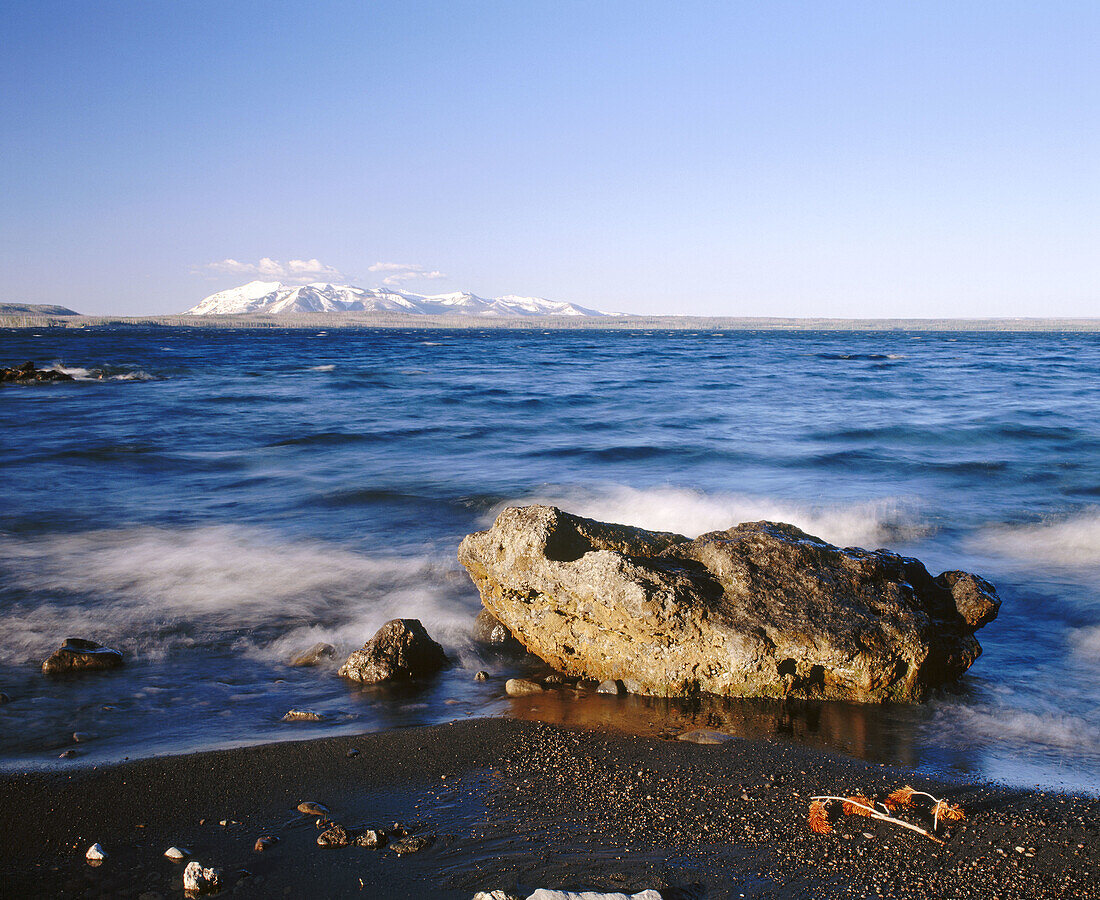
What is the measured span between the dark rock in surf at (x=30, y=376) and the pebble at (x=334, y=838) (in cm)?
3717

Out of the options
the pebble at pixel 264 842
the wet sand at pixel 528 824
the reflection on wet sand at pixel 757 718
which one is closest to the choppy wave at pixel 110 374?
the wet sand at pixel 528 824

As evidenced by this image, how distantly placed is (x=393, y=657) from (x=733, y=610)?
233 centimetres

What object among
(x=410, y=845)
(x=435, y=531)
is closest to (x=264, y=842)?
(x=410, y=845)

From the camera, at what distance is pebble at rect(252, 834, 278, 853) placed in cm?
321

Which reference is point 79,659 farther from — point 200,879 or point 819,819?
point 819,819

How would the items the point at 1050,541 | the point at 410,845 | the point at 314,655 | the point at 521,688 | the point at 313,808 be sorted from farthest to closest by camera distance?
the point at 1050,541
the point at 314,655
the point at 521,688
the point at 313,808
the point at 410,845

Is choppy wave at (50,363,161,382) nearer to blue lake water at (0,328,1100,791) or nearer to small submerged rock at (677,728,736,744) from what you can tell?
blue lake water at (0,328,1100,791)

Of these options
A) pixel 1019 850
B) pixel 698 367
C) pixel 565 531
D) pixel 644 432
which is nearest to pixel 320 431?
pixel 644 432

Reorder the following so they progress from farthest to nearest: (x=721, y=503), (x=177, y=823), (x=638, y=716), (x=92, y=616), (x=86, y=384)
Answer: (x=86, y=384) < (x=721, y=503) < (x=92, y=616) < (x=638, y=716) < (x=177, y=823)

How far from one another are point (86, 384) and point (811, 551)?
116 ft

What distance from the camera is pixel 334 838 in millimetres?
3240

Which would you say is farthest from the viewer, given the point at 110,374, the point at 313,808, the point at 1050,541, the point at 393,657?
the point at 110,374

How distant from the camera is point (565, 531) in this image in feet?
18.3

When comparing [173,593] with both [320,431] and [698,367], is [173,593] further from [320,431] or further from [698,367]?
[698,367]
